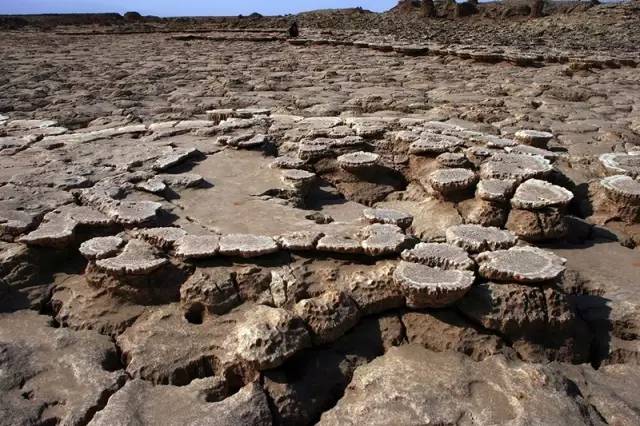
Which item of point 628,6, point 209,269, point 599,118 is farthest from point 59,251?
point 628,6

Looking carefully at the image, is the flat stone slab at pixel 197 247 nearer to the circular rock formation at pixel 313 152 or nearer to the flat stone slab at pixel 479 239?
the flat stone slab at pixel 479 239

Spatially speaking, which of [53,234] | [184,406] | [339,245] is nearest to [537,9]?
[339,245]

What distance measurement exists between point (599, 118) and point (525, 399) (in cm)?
400

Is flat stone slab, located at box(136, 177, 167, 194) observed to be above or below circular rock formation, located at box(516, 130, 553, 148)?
below

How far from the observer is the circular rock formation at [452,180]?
3.01 meters

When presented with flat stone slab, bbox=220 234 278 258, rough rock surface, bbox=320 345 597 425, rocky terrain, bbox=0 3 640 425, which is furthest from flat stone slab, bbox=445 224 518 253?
flat stone slab, bbox=220 234 278 258

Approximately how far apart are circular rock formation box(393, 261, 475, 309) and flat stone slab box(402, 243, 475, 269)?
0.05 metres

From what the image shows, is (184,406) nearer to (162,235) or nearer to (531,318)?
(162,235)

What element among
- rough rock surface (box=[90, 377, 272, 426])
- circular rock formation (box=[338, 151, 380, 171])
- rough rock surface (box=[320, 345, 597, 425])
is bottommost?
rough rock surface (box=[90, 377, 272, 426])

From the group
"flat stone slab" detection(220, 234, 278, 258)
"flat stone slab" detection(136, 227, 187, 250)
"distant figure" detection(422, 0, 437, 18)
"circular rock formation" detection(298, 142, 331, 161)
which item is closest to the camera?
"flat stone slab" detection(220, 234, 278, 258)

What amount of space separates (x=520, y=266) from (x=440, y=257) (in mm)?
301

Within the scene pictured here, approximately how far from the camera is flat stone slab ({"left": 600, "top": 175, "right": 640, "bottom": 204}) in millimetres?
2893

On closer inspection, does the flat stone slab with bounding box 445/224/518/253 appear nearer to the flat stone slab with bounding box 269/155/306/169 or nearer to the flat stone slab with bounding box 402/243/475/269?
the flat stone slab with bounding box 402/243/475/269

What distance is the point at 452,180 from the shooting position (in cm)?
301
